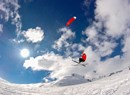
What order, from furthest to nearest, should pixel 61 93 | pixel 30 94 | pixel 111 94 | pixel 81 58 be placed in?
pixel 61 93, pixel 30 94, pixel 111 94, pixel 81 58

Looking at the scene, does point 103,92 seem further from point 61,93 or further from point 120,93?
point 61,93

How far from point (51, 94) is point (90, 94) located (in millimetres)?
22540

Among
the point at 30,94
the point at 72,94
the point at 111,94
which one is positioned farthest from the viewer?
the point at 72,94

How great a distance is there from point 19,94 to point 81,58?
62.4 metres

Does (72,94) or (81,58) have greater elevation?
(72,94)

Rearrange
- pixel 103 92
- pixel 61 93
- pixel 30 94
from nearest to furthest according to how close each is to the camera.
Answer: pixel 103 92 < pixel 30 94 < pixel 61 93

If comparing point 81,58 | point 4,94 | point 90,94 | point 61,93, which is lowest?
point 81,58

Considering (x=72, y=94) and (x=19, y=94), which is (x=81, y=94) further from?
(x=19, y=94)

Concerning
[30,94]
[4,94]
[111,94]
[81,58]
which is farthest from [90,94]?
[81,58]

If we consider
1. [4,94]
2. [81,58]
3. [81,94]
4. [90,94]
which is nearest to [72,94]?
[81,94]

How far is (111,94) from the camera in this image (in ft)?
291

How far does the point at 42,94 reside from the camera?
110625 mm

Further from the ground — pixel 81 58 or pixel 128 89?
pixel 128 89

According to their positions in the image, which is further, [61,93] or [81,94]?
[61,93]
